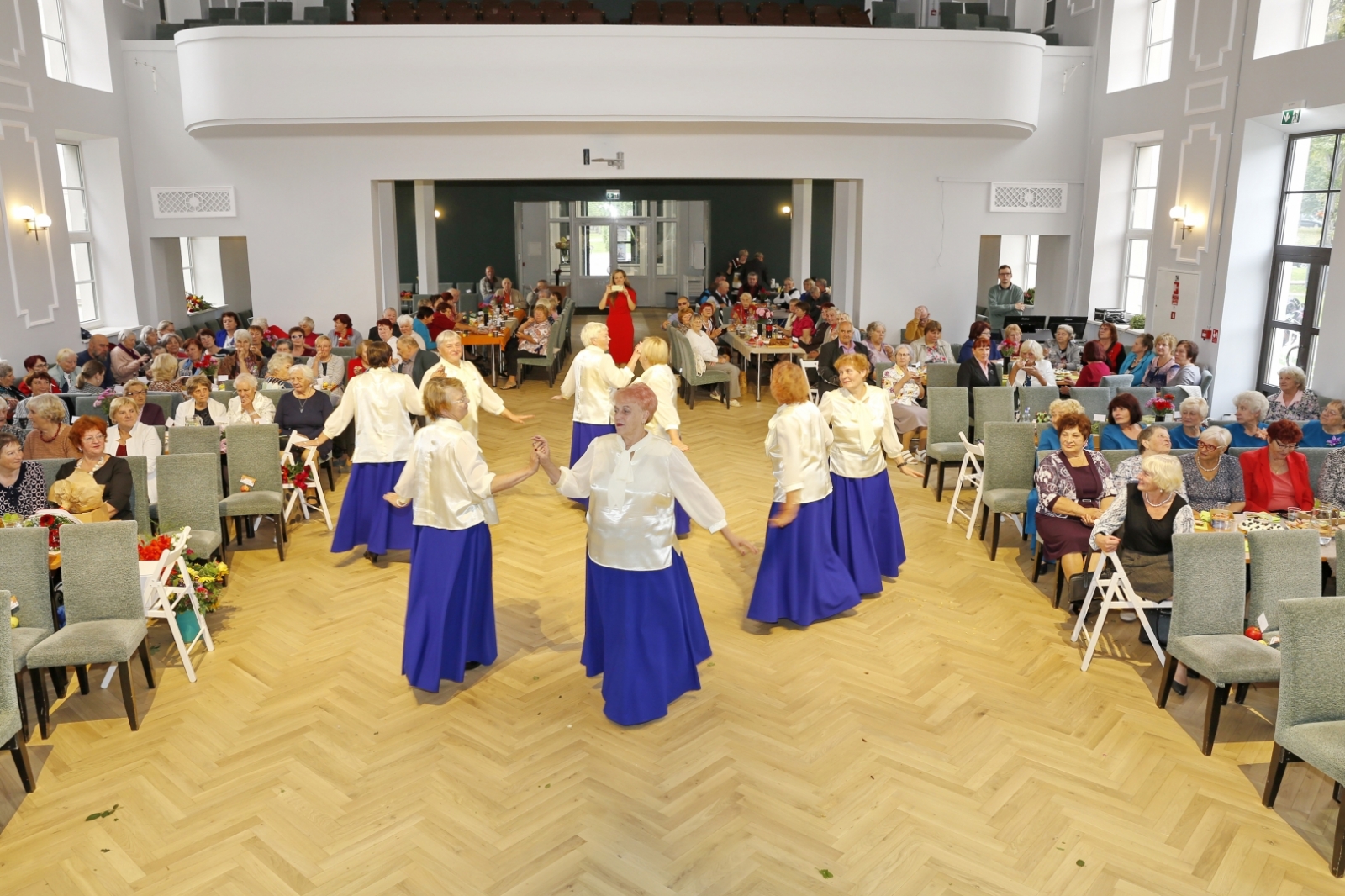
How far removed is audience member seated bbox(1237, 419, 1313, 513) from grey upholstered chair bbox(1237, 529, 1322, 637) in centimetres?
127

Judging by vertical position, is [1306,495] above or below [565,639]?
above

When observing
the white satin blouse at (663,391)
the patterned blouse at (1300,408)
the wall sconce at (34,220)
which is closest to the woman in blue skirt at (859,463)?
the white satin blouse at (663,391)

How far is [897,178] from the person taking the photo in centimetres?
1333

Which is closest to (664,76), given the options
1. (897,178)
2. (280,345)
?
(897,178)

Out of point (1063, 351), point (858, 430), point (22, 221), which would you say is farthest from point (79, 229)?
point (1063, 351)

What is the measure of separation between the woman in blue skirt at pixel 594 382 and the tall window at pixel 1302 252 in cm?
661

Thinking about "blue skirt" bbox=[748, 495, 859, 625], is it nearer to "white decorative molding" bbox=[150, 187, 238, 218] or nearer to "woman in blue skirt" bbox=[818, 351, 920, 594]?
"woman in blue skirt" bbox=[818, 351, 920, 594]

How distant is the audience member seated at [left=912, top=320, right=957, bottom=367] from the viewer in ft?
34.9

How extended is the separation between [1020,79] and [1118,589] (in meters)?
8.78

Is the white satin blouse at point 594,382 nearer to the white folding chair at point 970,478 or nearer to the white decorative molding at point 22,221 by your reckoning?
the white folding chair at point 970,478

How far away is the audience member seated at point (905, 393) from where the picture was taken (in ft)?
31.1

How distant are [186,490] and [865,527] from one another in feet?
14.0

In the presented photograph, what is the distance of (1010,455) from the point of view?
281 inches

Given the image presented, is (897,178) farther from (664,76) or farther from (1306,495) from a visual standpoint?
(1306,495)
